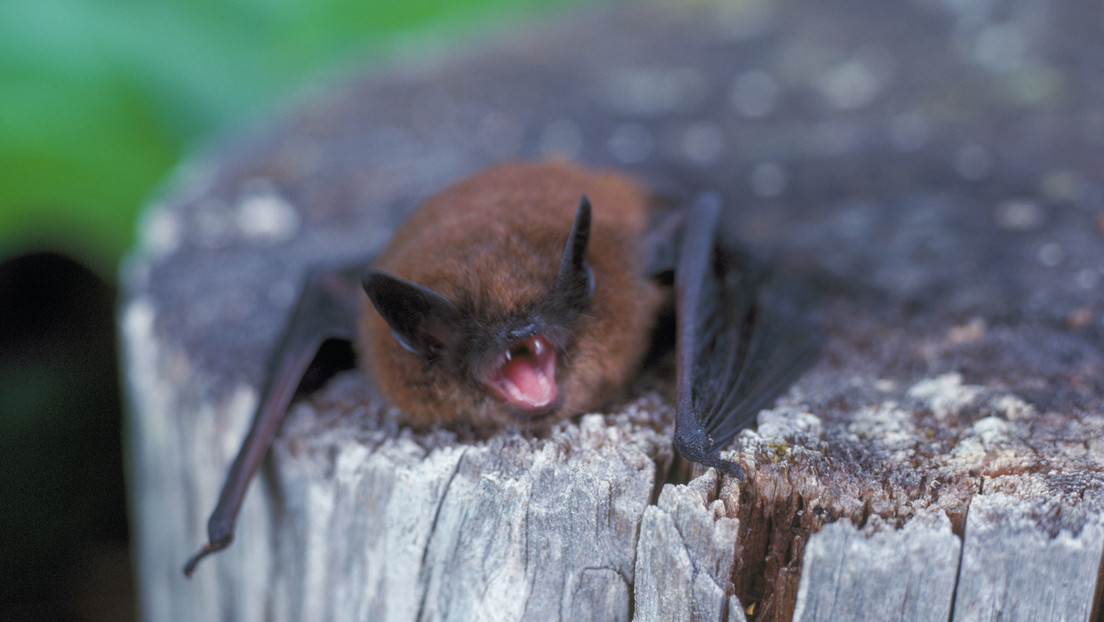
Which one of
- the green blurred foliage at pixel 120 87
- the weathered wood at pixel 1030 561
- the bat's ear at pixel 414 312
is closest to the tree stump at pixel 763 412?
the weathered wood at pixel 1030 561

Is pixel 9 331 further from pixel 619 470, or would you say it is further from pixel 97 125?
pixel 619 470

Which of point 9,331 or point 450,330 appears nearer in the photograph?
point 450,330

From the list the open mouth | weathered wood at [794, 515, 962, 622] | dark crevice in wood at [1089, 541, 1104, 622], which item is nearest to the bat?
the open mouth

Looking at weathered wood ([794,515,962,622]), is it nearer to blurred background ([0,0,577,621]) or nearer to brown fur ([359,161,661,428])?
brown fur ([359,161,661,428])

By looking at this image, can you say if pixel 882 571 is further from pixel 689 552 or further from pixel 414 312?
pixel 414 312

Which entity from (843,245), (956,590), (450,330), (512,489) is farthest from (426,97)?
(956,590)

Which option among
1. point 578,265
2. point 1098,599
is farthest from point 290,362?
point 1098,599
